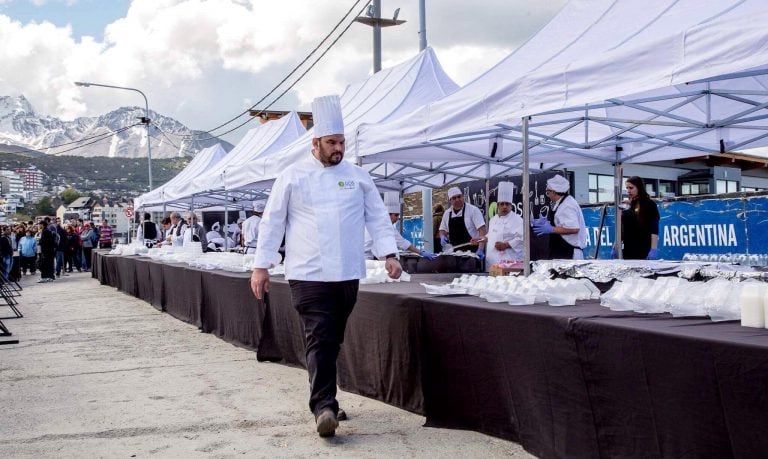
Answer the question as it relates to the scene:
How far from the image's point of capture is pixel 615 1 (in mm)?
5254

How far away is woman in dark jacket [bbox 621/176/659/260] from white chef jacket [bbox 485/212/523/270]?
3.62ft

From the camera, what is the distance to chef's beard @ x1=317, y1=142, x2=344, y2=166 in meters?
4.13

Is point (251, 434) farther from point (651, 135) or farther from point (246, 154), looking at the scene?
point (246, 154)

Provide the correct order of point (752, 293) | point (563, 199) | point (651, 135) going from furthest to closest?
point (563, 199) < point (651, 135) < point (752, 293)

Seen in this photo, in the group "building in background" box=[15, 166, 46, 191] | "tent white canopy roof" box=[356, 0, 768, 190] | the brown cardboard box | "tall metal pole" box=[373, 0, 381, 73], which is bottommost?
the brown cardboard box

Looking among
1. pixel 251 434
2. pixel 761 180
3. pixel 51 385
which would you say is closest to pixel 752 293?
pixel 251 434

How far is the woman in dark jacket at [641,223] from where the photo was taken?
720 cm

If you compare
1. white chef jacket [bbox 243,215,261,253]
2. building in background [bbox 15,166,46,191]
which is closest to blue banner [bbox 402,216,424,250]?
white chef jacket [bbox 243,215,261,253]

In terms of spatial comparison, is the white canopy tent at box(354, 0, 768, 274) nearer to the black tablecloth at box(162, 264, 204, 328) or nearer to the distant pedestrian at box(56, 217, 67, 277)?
the black tablecloth at box(162, 264, 204, 328)

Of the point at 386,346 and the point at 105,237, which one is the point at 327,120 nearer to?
the point at 386,346

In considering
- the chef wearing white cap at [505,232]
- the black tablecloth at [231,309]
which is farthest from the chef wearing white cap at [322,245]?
the chef wearing white cap at [505,232]

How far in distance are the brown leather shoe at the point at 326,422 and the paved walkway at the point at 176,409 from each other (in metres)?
0.07

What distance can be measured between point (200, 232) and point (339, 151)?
38.0ft

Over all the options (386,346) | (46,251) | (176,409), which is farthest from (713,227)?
(46,251)
